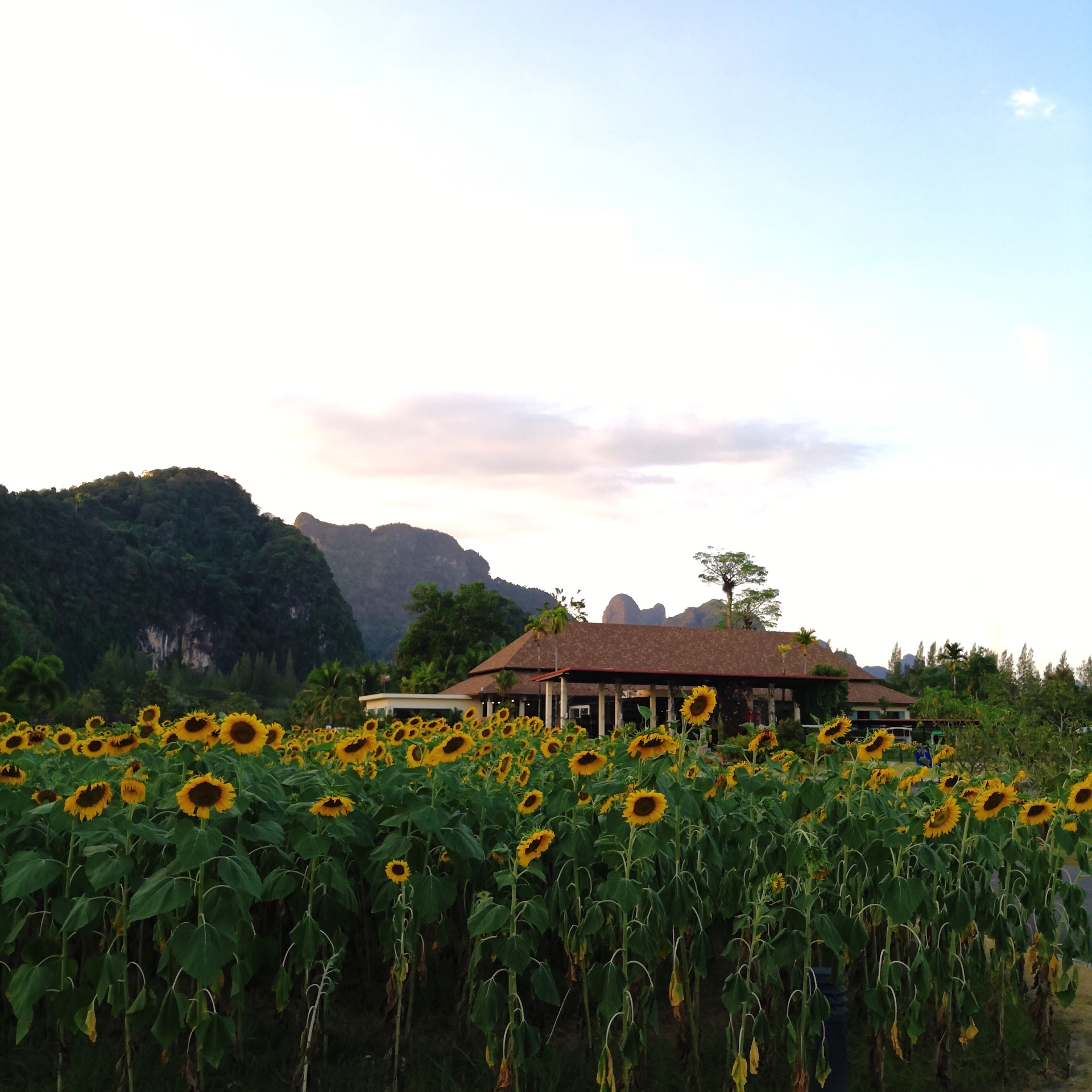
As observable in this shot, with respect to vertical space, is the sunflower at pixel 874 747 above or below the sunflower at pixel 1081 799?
above

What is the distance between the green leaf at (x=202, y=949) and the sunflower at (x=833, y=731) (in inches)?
104

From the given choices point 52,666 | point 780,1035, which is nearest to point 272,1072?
point 780,1035

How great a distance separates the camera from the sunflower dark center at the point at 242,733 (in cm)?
404

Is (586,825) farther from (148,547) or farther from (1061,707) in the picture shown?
(148,547)

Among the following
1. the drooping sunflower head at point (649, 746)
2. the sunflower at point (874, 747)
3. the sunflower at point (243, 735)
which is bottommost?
the sunflower at point (874, 747)

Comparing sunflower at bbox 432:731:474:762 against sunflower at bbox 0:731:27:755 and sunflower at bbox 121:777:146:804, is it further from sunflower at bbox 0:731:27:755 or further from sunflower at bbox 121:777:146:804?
sunflower at bbox 0:731:27:755

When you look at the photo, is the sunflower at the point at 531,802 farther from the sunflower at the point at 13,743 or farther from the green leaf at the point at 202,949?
the sunflower at the point at 13,743

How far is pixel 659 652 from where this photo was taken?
4666cm

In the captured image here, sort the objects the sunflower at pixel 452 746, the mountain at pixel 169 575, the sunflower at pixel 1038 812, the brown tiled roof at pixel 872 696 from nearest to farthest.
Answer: the sunflower at pixel 452 746 → the sunflower at pixel 1038 812 → the brown tiled roof at pixel 872 696 → the mountain at pixel 169 575

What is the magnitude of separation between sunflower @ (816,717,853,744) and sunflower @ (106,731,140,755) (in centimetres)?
300

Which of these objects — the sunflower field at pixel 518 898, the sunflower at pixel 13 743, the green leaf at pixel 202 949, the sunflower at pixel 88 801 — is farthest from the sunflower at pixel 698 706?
the sunflower at pixel 13 743

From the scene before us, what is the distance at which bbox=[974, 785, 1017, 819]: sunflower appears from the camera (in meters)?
4.49

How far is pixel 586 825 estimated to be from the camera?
14.3ft

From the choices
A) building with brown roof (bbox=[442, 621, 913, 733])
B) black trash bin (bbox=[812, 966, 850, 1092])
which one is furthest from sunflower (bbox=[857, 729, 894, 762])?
building with brown roof (bbox=[442, 621, 913, 733])
